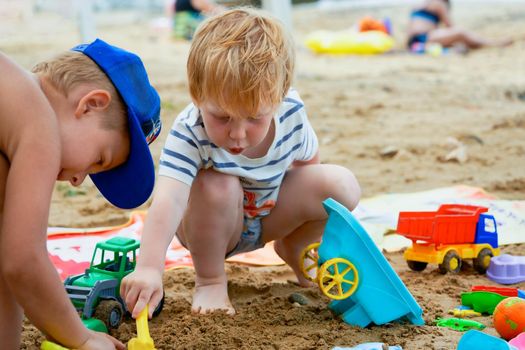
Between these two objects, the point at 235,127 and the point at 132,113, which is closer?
the point at 132,113

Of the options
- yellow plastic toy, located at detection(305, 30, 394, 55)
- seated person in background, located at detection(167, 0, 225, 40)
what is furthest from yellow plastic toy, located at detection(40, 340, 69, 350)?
seated person in background, located at detection(167, 0, 225, 40)

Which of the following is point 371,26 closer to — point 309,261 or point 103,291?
point 309,261

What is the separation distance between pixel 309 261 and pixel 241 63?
0.72 metres

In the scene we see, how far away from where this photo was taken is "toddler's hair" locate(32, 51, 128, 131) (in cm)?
155

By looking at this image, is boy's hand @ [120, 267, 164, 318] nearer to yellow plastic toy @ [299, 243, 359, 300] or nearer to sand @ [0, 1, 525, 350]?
sand @ [0, 1, 525, 350]

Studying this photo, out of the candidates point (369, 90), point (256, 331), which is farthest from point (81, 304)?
point (369, 90)

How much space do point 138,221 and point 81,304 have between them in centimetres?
95

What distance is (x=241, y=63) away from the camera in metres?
1.83

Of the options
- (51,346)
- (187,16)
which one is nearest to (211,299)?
(51,346)

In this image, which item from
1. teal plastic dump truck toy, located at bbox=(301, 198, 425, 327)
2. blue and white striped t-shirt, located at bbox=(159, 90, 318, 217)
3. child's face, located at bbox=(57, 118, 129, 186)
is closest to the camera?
child's face, located at bbox=(57, 118, 129, 186)

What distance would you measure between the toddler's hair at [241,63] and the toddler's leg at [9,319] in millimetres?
626

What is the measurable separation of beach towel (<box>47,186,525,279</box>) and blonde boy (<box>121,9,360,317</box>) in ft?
1.25

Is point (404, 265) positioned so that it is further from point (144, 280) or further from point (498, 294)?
point (144, 280)

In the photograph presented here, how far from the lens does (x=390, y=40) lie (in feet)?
25.8
